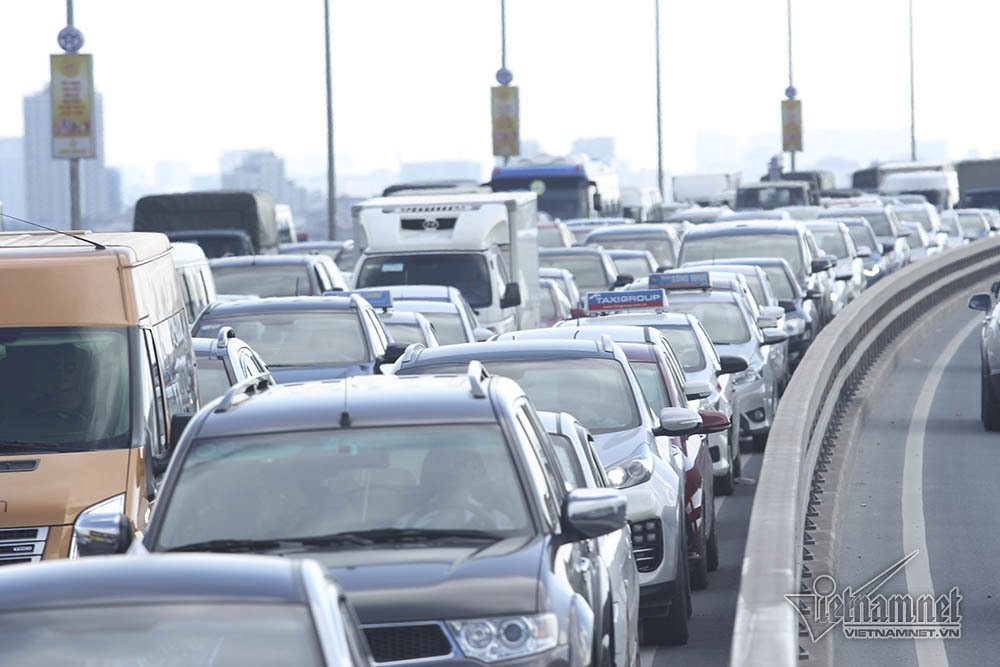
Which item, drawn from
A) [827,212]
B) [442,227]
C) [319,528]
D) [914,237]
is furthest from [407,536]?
[914,237]

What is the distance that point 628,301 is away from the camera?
19406mm

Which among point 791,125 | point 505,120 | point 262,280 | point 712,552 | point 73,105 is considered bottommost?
point 712,552

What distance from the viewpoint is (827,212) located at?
43250 millimetres

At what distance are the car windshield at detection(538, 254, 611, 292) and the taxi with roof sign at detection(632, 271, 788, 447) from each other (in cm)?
950

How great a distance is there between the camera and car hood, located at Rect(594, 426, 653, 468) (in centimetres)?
1146

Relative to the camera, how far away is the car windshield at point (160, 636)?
15.9ft

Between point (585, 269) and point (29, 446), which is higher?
point (29, 446)

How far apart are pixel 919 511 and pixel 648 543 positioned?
5.24 metres

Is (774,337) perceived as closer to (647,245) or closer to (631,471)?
(631,471)

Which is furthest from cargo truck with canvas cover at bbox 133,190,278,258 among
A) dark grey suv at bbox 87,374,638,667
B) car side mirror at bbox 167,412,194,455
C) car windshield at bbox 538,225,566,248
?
dark grey suv at bbox 87,374,638,667

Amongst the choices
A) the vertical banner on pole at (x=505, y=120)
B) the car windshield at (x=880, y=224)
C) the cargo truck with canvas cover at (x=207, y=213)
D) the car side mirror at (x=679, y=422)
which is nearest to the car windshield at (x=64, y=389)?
the car side mirror at (x=679, y=422)

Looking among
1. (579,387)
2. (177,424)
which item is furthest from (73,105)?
(177,424)

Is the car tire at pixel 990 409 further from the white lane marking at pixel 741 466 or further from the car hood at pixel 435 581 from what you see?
the car hood at pixel 435 581

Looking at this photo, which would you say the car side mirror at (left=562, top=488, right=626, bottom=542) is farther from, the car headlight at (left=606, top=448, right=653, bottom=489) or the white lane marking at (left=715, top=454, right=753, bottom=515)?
the white lane marking at (left=715, top=454, right=753, bottom=515)
